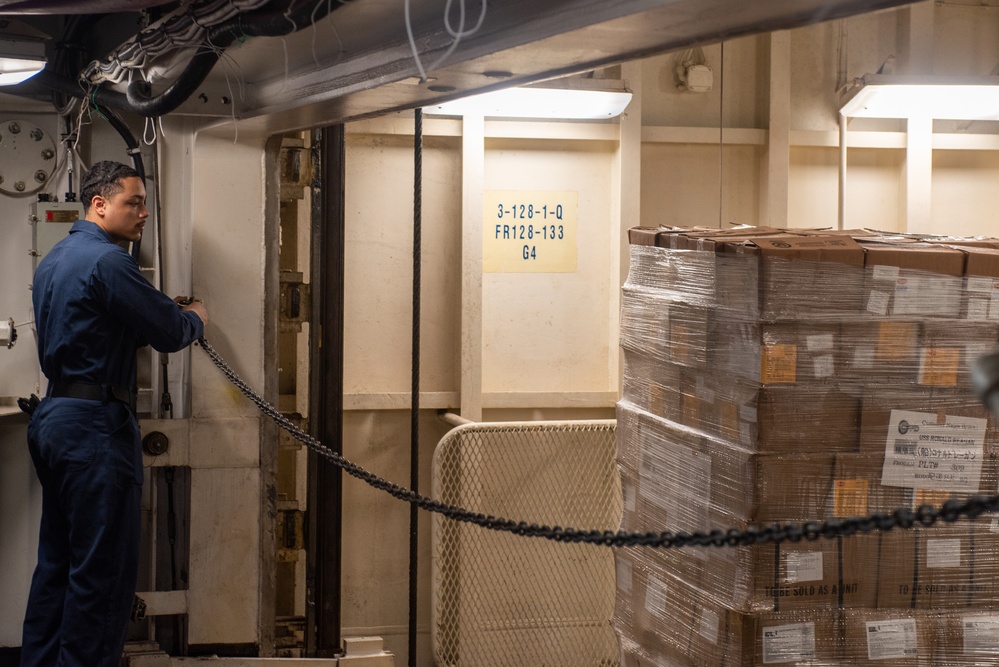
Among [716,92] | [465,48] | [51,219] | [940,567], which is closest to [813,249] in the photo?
[940,567]

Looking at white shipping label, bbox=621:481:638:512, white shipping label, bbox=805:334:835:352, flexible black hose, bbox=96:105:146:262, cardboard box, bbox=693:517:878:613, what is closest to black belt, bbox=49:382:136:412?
flexible black hose, bbox=96:105:146:262

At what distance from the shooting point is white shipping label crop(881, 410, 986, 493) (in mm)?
2906

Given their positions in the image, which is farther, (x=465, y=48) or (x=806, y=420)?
(x=806, y=420)

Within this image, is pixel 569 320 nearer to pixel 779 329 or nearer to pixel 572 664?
pixel 572 664

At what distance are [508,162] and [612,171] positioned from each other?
0.51 m

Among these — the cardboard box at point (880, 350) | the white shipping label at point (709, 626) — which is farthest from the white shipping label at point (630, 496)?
the cardboard box at point (880, 350)

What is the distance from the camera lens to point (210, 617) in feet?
11.8

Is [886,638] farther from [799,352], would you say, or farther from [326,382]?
[326,382]

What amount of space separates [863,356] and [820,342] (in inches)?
5.6

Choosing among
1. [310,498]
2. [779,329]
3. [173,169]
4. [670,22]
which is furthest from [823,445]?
[173,169]

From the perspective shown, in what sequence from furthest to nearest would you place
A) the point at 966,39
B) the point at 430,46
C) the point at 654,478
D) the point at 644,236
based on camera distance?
the point at 966,39 < the point at 644,236 < the point at 654,478 < the point at 430,46

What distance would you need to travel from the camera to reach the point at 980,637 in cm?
300

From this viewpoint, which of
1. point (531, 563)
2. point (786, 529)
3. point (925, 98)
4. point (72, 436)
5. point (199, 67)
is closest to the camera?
point (786, 529)

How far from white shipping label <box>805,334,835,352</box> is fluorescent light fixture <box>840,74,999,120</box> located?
1803 mm
